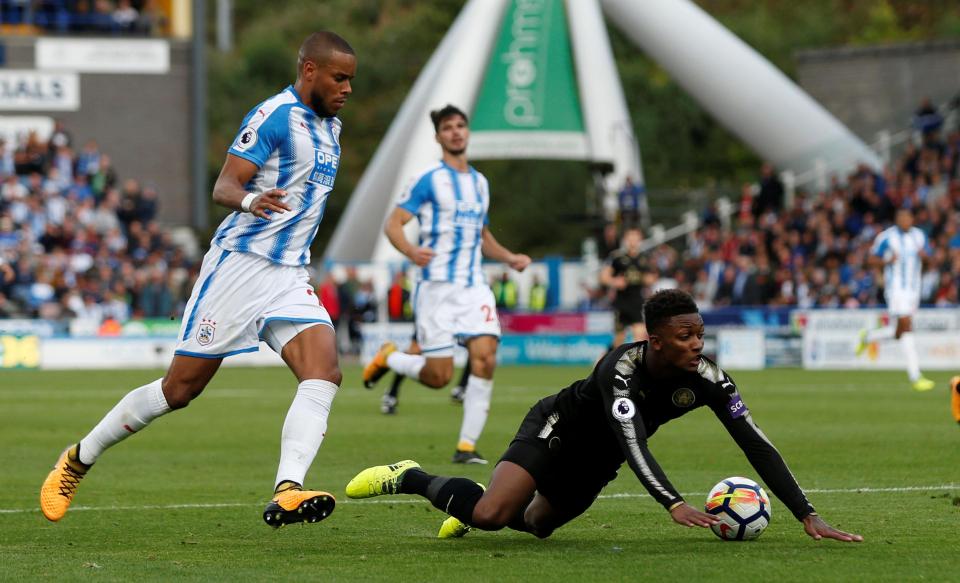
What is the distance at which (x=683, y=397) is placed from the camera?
6953 millimetres

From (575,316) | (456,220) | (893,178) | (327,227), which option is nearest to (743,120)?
(893,178)

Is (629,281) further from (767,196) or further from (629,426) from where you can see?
(767,196)

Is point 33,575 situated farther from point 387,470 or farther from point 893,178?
point 893,178

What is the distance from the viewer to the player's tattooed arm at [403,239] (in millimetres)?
11836

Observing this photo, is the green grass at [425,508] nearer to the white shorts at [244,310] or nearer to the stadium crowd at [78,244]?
the white shorts at [244,310]

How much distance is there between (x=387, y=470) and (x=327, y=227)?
199 ft

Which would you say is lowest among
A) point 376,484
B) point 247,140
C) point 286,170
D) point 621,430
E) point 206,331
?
point 376,484

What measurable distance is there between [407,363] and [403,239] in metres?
1.86

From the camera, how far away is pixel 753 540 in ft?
24.1

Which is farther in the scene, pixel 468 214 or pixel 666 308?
pixel 468 214

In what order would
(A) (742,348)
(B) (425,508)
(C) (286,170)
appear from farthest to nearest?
(A) (742,348) < (B) (425,508) < (C) (286,170)

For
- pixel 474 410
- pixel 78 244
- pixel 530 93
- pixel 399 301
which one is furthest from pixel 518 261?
pixel 530 93

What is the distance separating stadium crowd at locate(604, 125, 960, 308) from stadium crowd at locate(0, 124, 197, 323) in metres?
9.54

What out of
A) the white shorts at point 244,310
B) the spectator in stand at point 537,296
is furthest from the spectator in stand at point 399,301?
the white shorts at point 244,310
